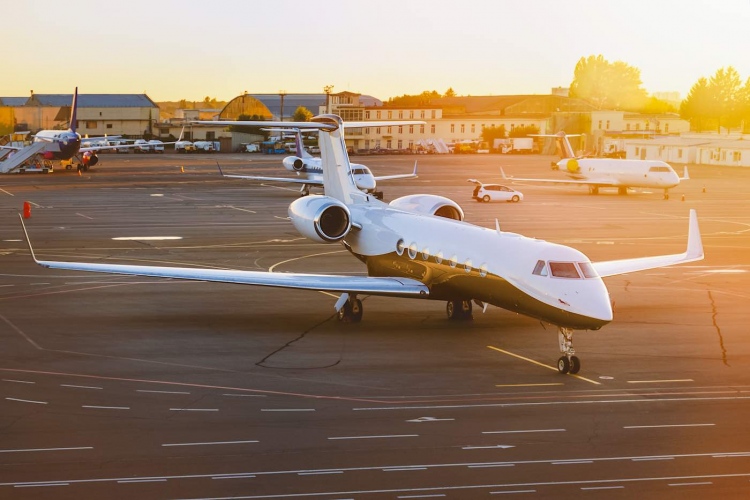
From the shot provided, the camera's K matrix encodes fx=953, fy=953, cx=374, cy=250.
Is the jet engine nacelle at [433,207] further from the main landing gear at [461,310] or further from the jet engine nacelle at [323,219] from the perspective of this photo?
the main landing gear at [461,310]

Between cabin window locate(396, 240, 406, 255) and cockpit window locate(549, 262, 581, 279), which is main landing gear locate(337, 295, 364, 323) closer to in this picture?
cabin window locate(396, 240, 406, 255)

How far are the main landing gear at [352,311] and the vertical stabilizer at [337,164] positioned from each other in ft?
16.1

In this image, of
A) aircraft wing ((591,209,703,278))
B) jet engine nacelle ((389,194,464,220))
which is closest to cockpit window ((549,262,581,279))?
aircraft wing ((591,209,703,278))

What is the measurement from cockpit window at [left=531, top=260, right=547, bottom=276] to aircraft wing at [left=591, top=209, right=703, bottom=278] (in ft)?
16.6

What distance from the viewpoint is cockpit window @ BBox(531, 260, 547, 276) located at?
23.0 metres

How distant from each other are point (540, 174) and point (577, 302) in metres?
90.7

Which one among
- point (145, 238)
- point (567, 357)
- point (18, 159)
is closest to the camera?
point (567, 357)

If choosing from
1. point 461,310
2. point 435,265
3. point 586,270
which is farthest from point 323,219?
point 586,270

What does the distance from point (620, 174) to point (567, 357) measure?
193ft

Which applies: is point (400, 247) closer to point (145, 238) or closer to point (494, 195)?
point (145, 238)

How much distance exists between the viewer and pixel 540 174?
111 meters

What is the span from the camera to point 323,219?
29469 millimetres

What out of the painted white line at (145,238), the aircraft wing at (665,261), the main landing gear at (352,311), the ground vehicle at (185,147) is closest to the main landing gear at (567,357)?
the aircraft wing at (665,261)

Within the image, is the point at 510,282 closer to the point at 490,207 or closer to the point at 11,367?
the point at 11,367
